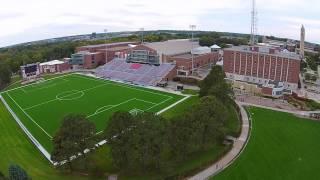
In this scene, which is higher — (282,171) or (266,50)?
(266,50)

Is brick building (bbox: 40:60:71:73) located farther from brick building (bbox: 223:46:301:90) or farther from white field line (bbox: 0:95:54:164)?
brick building (bbox: 223:46:301:90)

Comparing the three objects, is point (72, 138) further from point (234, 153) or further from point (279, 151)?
point (279, 151)

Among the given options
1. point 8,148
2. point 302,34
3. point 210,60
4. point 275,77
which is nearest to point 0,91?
point 8,148

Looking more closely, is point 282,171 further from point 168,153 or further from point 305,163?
point 168,153

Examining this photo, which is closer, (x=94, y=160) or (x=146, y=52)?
(x=94, y=160)

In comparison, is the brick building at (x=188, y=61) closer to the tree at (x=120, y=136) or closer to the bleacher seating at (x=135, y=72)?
the bleacher seating at (x=135, y=72)
